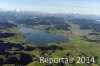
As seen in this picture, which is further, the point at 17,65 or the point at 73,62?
the point at 73,62

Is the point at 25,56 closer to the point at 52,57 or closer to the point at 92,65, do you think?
the point at 52,57

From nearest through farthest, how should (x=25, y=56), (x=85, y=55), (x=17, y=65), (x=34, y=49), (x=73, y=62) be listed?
(x=17, y=65), (x=73, y=62), (x=25, y=56), (x=85, y=55), (x=34, y=49)

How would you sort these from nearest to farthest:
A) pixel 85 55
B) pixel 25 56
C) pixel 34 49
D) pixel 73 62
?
1. pixel 73 62
2. pixel 25 56
3. pixel 85 55
4. pixel 34 49

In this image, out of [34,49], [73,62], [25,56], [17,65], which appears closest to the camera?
[17,65]

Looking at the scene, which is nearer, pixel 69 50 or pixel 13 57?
pixel 13 57

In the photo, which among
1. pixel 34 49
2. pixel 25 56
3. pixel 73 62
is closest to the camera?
pixel 73 62

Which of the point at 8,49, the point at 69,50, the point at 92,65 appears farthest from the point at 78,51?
the point at 8,49

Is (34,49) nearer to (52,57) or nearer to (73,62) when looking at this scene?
(52,57)

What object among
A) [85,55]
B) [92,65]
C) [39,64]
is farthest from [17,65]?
[85,55]
